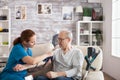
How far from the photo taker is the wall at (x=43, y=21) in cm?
689

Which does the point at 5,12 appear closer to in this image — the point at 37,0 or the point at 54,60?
the point at 37,0

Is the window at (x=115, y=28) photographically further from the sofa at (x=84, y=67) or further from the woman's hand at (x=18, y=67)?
the woman's hand at (x=18, y=67)

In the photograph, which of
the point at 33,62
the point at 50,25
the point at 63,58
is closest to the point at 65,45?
the point at 63,58

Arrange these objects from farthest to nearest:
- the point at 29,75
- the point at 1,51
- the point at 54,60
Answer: the point at 1,51 < the point at 54,60 < the point at 29,75

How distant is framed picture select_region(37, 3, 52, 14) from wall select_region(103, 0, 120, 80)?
1.73 m

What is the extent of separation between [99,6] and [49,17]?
65.6 inches

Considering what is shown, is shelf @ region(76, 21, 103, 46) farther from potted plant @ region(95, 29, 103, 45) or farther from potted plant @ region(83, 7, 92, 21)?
potted plant @ region(83, 7, 92, 21)

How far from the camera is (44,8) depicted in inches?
275

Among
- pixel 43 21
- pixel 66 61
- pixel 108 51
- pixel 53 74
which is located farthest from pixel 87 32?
pixel 53 74

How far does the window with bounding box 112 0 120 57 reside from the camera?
5819 mm

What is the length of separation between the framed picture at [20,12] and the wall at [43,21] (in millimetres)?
94

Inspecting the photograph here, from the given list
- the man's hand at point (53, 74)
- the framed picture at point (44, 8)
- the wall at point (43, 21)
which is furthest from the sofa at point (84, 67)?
the framed picture at point (44, 8)

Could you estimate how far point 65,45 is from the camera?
9.43 feet

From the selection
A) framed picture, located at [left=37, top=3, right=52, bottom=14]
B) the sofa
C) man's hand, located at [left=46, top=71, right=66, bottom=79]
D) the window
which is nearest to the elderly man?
man's hand, located at [left=46, top=71, right=66, bottom=79]
